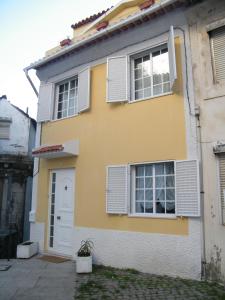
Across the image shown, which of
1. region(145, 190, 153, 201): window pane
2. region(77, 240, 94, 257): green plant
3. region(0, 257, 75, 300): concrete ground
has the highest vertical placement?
region(145, 190, 153, 201): window pane

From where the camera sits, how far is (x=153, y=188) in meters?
7.49

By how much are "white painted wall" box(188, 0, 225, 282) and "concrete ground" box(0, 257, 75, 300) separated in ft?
10.2

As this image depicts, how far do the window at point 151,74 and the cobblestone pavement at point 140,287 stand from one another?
4538mm

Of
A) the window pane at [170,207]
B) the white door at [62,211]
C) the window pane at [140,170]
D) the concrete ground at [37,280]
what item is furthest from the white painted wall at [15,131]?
the window pane at [170,207]

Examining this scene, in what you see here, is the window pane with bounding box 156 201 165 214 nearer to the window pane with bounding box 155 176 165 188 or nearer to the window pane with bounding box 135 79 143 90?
the window pane with bounding box 155 176 165 188

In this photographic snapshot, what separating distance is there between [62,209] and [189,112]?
16.0 ft

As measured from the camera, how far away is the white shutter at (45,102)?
10234 mm

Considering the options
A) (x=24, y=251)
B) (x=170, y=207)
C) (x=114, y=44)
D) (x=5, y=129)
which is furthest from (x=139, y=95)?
(x=5, y=129)

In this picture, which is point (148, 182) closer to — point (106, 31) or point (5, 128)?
point (106, 31)

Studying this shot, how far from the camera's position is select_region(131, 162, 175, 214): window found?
23.7 ft

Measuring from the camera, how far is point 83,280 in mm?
6672

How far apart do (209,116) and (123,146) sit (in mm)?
2402

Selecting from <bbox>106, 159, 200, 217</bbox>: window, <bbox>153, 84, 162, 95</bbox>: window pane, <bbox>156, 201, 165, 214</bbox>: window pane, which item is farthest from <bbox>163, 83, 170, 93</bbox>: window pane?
<bbox>156, 201, 165, 214</bbox>: window pane

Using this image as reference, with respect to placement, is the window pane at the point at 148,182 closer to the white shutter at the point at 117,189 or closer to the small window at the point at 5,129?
the white shutter at the point at 117,189
